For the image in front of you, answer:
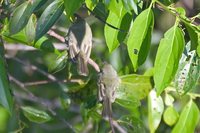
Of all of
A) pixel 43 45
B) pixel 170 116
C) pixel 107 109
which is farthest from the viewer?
pixel 170 116

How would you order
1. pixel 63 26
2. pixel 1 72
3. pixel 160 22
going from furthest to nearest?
1. pixel 160 22
2. pixel 63 26
3. pixel 1 72

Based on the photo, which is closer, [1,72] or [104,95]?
[1,72]

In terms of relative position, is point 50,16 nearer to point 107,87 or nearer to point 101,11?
point 101,11

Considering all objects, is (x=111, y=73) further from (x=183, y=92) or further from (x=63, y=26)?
(x=63, y=26)

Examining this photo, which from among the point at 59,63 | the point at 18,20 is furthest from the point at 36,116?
the point at 18,20

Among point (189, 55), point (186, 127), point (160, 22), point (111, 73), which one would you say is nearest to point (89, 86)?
point (111, 73)
